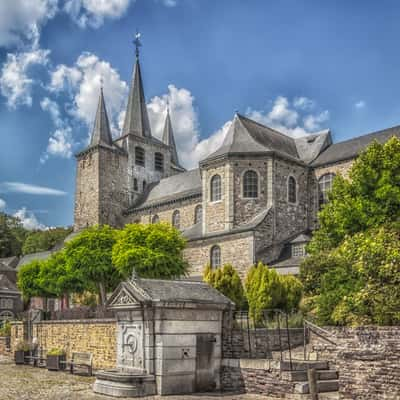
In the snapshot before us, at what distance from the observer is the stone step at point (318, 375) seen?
39.9 ft

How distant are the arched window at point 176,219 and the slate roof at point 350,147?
12141 mm

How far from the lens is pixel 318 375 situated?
12375 mm

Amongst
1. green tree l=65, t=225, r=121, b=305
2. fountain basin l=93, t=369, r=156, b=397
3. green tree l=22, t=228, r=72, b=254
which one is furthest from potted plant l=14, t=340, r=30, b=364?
green tree l=22, t=228, r=72, b=254

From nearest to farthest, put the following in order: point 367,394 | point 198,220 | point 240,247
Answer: point 367,394, point 240,247, point 198,220

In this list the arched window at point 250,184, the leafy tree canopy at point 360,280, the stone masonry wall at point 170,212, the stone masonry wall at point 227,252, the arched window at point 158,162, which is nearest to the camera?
the leafy tree canopy at point 360,280

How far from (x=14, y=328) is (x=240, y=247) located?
13.5 m

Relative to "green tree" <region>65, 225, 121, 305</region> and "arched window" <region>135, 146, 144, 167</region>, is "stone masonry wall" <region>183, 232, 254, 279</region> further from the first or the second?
"arched window" <region>135, 146, 144, 167</region>

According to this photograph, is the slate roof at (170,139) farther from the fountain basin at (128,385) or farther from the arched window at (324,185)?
the fountain basin at (128,385)

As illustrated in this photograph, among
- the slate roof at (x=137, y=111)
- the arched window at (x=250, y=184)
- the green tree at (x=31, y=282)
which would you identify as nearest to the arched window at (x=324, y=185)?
the arched window at (x=250, y=184)

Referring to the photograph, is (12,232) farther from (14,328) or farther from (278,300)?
(278,300)

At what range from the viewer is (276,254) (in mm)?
33375

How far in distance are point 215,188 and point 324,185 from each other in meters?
7.35

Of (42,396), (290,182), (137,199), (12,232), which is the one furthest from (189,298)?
(12,232)

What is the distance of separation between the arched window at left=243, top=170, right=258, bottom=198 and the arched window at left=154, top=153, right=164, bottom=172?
24.4 m
